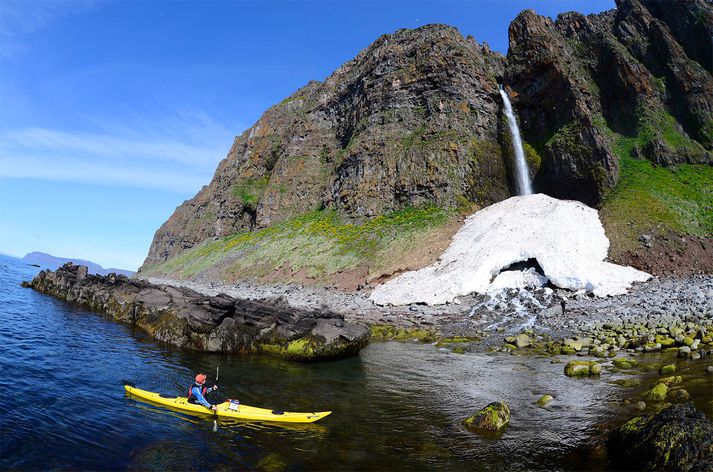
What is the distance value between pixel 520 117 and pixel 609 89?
39.4ft

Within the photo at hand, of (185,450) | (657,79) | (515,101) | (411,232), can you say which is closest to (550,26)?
(515,101)

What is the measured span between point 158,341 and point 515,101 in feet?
199

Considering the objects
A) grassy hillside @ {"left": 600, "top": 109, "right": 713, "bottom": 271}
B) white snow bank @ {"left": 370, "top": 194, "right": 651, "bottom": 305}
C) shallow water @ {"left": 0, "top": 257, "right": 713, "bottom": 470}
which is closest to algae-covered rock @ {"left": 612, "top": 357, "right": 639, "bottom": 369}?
shallow water @ {"left": 0, "top": 257, "right": 713, "bottom": 470}

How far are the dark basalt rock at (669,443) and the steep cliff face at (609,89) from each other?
42.0m

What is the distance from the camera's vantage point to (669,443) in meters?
9.27

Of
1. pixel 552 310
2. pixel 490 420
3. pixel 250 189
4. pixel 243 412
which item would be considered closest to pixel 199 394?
pixel 243 412

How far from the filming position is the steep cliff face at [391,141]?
5703 centimetres

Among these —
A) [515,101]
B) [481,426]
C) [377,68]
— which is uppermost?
[377,68]

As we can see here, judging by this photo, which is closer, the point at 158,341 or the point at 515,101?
the point at 158,341

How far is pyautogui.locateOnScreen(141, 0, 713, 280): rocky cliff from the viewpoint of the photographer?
165 ft

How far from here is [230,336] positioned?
923 inches

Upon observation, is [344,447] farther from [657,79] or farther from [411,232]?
[657,79]

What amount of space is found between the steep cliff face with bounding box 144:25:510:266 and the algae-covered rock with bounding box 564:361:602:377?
120ft

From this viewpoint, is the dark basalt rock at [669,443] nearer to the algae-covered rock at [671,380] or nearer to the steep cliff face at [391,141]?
the algae-covered rock at [671,380]
